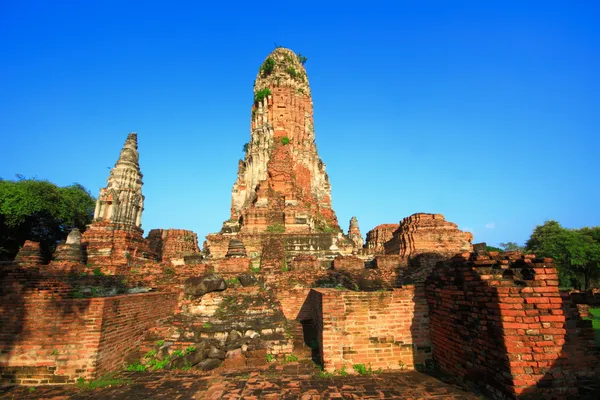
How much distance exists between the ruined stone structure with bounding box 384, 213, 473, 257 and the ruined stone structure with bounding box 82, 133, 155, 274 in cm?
1541

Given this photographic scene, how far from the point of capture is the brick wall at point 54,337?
508cm

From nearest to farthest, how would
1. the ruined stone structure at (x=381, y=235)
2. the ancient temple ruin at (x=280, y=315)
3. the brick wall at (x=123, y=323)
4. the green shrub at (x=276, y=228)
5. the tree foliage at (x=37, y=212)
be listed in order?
the ancient temple ruin at (x=280, y=315), the brick wall at (x=123, y=323), the green shrub at (x=276, y=228), the tree foliage at (x=37, y=212), the ruined stone structure at (x=381, y=235)

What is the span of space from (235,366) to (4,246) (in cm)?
2881

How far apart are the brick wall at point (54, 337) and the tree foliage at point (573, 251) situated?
35050 millimetres

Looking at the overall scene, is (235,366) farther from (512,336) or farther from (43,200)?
(43,200)

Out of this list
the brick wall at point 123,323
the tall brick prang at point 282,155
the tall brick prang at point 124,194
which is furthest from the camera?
the tall brick prang at point 282,155

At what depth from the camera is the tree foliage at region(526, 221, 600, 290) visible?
86.9 feet

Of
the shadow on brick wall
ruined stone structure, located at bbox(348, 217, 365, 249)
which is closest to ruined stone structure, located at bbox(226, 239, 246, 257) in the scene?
the shadow on brick wall

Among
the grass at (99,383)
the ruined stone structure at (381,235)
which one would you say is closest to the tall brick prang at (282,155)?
the ruined stone structure at (381,235)

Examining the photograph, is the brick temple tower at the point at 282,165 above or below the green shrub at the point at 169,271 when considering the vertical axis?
above

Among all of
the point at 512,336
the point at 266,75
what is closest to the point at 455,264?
Answer: the point at 512,336

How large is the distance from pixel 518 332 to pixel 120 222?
14.8m

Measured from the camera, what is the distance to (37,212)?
2388 cm

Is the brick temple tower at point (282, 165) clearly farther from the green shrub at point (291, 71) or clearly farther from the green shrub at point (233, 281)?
the green shrub at point (233, 281)
